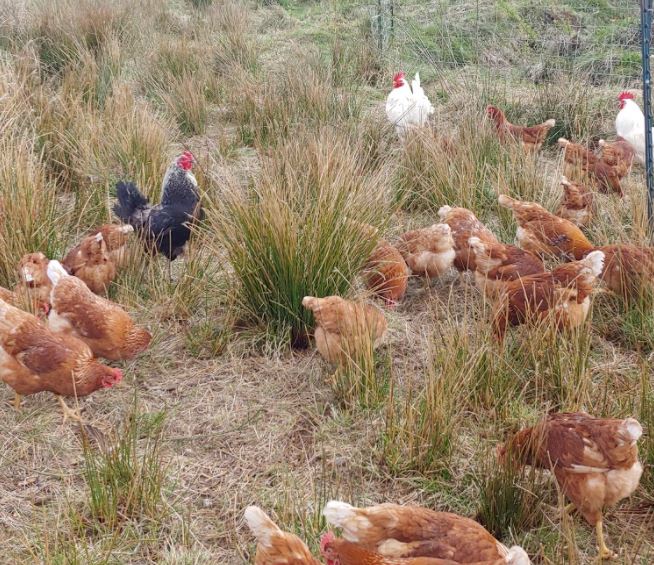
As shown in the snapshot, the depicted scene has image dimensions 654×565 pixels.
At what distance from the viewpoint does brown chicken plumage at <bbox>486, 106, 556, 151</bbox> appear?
6.36 metres

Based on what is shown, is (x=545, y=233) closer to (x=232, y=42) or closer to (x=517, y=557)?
(x=517, y=557)

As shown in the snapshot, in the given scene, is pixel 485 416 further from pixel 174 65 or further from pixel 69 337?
pixel 174 65

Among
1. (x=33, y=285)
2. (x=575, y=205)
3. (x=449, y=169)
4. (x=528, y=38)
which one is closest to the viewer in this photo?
(x=33, y=285)

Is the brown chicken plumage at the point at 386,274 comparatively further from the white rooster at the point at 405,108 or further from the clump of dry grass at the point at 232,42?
the clump of dry grass at the point at 232,42

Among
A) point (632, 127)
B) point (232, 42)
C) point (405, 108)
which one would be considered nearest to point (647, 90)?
point (632, 127)

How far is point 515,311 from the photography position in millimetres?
3936

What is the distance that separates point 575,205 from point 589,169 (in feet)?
2.91

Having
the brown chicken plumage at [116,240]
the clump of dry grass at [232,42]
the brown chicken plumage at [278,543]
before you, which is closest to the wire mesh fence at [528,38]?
the clump of dry grass at [232,42]

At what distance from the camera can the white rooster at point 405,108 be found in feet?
22.2

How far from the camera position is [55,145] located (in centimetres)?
597

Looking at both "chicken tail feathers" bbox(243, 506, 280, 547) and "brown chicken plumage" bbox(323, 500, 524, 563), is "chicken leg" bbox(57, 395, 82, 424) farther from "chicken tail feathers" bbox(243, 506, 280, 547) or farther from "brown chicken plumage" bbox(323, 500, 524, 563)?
"brown chicken plumage" bbox(323, 500, 524, 563)

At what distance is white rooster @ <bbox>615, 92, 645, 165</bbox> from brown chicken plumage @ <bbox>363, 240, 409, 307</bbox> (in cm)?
320

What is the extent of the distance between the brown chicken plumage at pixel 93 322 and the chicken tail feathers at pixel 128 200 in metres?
1.09

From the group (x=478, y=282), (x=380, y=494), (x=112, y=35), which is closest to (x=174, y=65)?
(x=112, y=35)
